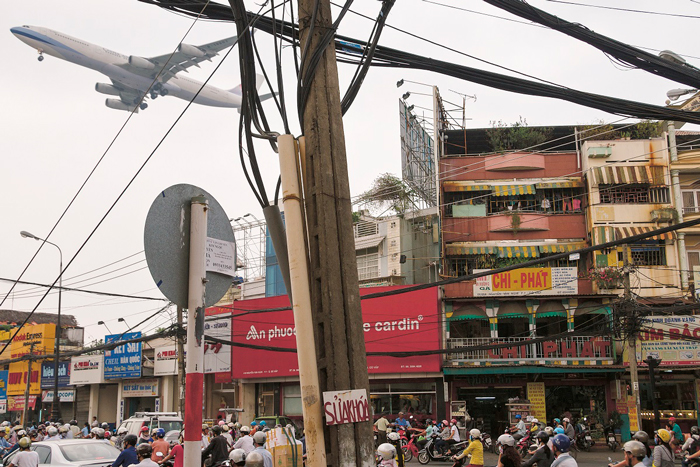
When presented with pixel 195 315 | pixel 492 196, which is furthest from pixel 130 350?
pixel 195 315

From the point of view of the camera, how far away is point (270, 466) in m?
10.3

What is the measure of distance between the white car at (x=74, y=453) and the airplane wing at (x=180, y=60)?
4909cm

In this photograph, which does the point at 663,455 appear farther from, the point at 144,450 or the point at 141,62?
the point at 141,62

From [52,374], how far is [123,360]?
28.7ft

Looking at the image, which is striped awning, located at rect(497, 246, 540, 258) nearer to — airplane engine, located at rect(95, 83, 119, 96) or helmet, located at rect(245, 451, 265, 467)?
helmet, located at rect(245, 451, 265, 467)

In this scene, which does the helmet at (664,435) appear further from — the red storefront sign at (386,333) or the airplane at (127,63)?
the airplane at (127,63)

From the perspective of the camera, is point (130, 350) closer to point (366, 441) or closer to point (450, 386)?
point (450, 386)

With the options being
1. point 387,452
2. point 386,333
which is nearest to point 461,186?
point 386,333

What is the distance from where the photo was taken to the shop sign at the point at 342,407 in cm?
482

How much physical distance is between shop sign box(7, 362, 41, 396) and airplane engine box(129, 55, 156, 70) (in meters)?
26.9

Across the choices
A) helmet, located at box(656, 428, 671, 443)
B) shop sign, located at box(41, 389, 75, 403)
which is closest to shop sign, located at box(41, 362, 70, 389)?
shop sign, located at box(41, 389, 75, 403)

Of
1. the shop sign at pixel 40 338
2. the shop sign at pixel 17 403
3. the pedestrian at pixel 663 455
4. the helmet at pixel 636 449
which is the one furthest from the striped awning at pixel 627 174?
the shop sign at pixel 17 403

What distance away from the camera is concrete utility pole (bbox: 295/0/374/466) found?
490 cm

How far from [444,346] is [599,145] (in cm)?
1323
